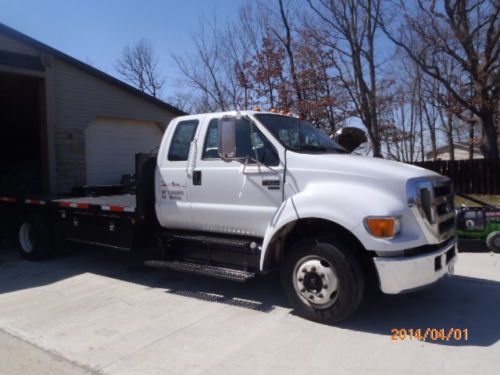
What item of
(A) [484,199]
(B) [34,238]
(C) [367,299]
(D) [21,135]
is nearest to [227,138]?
(C) [367,299]

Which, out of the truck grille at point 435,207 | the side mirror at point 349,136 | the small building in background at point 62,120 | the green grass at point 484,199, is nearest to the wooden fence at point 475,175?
the green grass at point 484,199

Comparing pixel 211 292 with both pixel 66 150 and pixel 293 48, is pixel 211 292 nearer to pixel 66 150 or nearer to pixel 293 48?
pixel 66 150

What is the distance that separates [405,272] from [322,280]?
824 millimetres

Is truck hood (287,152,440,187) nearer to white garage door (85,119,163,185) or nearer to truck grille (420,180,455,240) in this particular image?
truck grille (420,180,455,240)

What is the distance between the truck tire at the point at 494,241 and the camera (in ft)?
24.2

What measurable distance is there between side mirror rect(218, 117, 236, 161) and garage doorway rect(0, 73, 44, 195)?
7.11 m

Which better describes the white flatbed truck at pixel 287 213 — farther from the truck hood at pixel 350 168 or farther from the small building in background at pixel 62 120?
the small building in background at pixel 62 120

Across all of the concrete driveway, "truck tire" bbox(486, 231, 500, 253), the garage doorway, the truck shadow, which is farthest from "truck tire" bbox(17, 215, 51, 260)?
"truck tire" bbox(486, 231, 500, 253)

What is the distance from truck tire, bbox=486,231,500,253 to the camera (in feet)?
24.2

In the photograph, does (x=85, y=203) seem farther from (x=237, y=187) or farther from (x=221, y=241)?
(x=237, y=187)

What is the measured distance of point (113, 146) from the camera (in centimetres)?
1247

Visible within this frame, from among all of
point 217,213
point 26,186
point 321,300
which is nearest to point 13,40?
point 26,186

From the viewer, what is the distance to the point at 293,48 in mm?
21219
